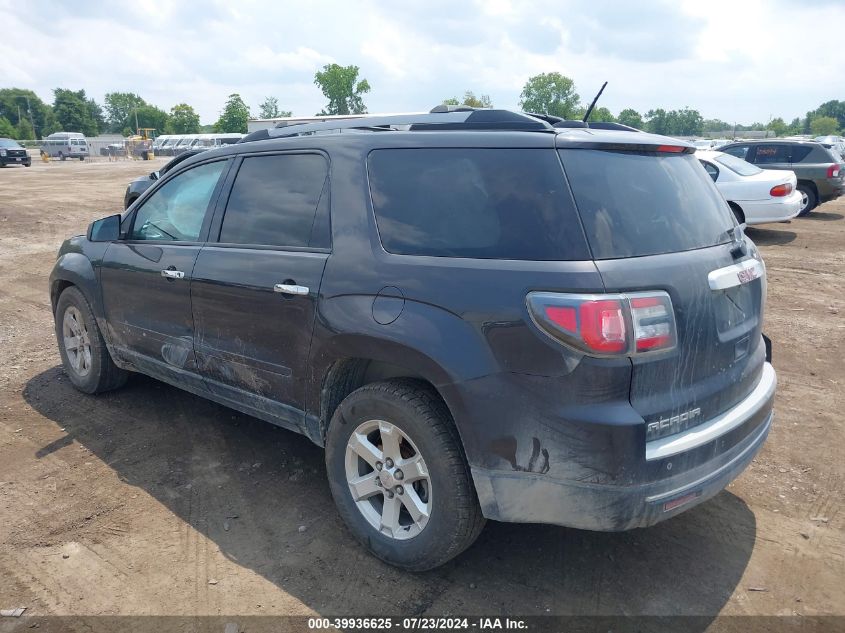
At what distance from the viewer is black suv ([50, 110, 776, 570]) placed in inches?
97.8

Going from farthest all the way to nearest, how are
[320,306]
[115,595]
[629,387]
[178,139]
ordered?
[178,139]
[320,306]
[115,595]
[629,387]

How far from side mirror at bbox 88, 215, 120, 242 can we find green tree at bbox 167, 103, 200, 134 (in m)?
109

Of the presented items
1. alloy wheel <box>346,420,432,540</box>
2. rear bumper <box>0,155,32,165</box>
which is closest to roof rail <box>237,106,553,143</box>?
alloy wheel <box>346,420,432,540</box>

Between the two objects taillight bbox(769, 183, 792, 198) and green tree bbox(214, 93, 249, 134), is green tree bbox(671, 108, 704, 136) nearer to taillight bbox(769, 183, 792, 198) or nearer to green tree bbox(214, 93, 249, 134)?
green tree bbox(214, 93, 249, 134)

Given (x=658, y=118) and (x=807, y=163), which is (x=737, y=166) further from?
(x=658, y=118)

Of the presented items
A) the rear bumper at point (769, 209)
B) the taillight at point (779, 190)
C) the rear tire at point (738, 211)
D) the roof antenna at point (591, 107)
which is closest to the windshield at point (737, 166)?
the taillight at point (779, 190)

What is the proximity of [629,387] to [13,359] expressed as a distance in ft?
18.8

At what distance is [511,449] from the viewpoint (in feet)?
8.50

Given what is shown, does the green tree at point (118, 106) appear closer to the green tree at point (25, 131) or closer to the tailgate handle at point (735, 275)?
the green tree at point (25, 131)

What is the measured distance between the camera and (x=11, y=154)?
36.4 meters

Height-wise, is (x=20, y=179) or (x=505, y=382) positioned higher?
(x=505, y=382)

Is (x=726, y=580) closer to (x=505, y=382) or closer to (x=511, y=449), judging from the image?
(x=511, y=449)

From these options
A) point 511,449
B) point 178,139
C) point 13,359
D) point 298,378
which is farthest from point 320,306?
point 178,139

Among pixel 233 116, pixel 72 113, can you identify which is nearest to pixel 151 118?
pixel 72 113
